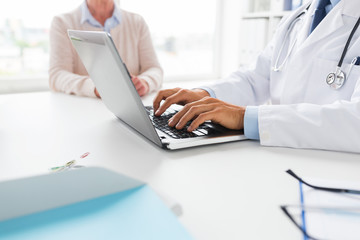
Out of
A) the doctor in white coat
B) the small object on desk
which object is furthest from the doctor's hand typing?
the small object on desk

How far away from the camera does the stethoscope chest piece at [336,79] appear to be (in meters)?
0.83

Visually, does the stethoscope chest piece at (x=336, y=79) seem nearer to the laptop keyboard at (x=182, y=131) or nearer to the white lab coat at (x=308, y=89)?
the white lab coat at (x=308, y=89)

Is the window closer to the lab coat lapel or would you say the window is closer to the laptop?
the laptop

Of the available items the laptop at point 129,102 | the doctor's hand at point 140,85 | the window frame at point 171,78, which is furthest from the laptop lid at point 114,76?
the window frame at point 171,78

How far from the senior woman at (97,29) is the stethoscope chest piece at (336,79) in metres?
0.68

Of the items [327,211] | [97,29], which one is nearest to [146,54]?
[97,29]

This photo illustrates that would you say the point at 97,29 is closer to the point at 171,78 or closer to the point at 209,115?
the point at 171,78

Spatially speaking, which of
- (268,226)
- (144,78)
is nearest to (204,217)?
(268,226)

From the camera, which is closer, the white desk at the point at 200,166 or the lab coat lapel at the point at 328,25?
the white desk at the point at 200,166

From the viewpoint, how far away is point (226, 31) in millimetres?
2607

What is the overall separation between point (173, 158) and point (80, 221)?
0.27m

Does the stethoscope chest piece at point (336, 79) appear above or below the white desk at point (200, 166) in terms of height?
above

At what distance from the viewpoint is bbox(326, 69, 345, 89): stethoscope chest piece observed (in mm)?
827

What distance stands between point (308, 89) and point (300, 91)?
0.03 metres
